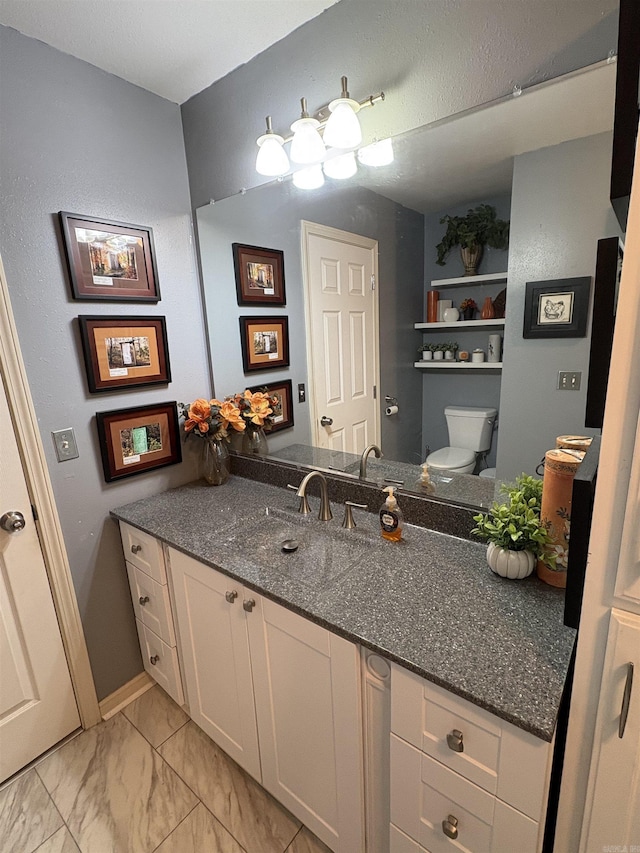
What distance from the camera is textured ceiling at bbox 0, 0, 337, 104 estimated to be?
1.20 metres

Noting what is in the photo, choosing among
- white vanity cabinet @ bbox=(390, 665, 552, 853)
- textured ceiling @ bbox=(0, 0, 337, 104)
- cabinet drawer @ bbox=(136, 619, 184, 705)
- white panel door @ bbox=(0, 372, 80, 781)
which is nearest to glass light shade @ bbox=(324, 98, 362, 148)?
textured ceiling @ bbox=(0, 0, 337, 104)

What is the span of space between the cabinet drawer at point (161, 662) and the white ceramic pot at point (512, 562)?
A: 1.26 metres

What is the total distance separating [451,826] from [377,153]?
1786 millimetres

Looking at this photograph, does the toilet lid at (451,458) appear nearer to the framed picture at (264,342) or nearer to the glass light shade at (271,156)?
the framed picture at (264,342)

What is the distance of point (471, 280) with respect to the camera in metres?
1.21

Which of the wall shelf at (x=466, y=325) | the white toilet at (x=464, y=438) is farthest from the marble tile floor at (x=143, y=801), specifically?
the wall shelf at (x=466, y=325)

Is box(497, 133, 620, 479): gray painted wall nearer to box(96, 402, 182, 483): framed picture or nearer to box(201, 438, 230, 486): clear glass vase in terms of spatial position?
box(201, 438, 230, 486): clear glass vase

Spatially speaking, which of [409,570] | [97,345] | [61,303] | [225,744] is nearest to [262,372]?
[97,345]

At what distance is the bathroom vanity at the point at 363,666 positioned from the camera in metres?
0.78

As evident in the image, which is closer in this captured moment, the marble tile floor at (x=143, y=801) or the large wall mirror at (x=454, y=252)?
the large wall mirror at (x=454, y=252)

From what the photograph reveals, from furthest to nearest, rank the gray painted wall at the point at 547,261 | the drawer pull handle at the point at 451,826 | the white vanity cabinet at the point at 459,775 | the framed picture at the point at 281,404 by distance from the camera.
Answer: the framed picture at the point at 281,404 < the gray painted wall at the point at 547,261 < the drawer pull handle at the point at 451,826 < the white vanity cabinet at the point at 459,775

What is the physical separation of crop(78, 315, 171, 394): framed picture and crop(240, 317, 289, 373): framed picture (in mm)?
343

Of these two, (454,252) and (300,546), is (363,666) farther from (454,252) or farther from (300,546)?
(454,252)

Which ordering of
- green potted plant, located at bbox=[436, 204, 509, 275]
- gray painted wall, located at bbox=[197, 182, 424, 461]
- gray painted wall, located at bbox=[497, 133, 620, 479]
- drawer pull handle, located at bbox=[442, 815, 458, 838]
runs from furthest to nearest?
gray painted wall, located at bbox=[197, 182, 424, 461], green potted plant, located at bbox=[436, 204, 509, 275], gray painted wall, located at bbox=[497, 133, 620, 479], drawer pull handle, located at bbox=[442, 815, 458, 838]
